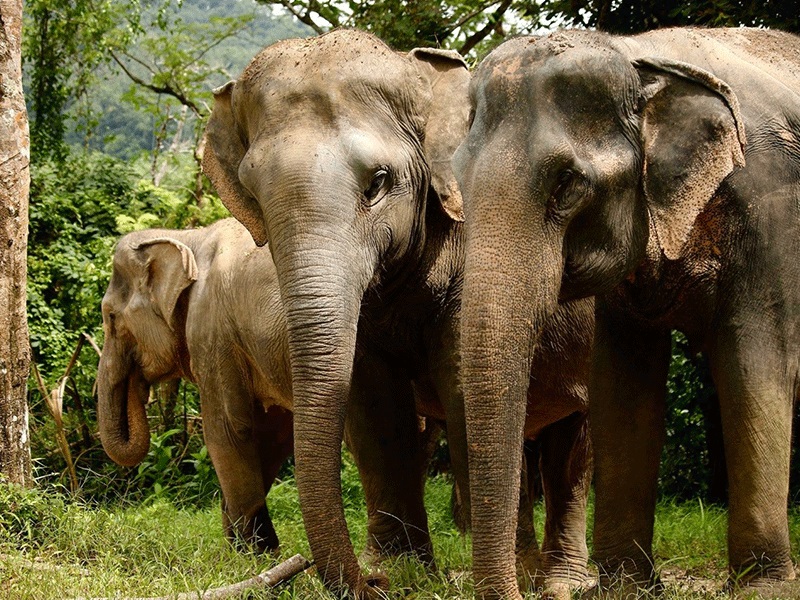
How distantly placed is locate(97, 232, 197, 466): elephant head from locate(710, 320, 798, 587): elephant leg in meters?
3.80

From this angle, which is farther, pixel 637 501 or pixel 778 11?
pixel 778 11

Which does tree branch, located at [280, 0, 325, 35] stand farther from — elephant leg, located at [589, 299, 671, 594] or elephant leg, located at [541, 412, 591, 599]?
elephant leg, located at [589, 299, 671, 594]

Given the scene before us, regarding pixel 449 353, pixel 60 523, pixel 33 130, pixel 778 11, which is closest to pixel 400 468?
pixel 449 353

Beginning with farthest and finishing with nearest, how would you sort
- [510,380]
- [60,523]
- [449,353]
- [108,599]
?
[60,523] < [449,353] < [108,599] < [510,380]

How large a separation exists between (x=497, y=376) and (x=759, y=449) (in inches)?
41.6

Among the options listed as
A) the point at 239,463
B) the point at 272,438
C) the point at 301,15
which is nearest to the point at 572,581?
the point at 239,463

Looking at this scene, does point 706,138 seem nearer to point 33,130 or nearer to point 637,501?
point 637,501

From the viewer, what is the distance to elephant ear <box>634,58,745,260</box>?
4.07 meters

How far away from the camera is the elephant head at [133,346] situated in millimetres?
7277

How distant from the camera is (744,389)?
13.8 ft

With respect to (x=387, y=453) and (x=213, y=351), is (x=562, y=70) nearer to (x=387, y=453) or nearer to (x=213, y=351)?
(x=387, y=453)

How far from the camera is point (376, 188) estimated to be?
15.9 ft

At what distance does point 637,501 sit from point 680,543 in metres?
2.14

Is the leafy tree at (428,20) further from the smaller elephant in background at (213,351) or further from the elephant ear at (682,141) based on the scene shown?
the elephant ear at (682,141)
